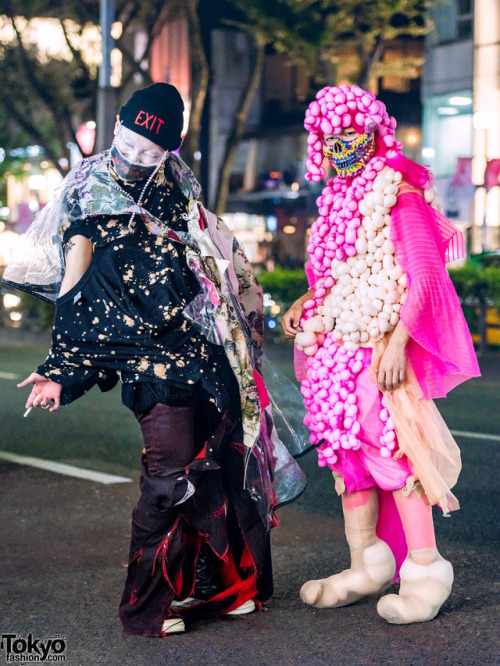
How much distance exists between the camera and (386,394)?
11.8 ft

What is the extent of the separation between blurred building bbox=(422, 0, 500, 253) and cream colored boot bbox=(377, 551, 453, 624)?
2152cm

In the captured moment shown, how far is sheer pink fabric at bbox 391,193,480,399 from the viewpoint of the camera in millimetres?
3502

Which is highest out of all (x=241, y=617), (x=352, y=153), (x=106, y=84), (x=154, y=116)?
(x=106, y=84)

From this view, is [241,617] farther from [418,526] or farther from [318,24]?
[318,24]

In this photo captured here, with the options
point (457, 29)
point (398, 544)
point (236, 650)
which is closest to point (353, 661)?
point (236, 650)

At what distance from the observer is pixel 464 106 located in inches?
1075

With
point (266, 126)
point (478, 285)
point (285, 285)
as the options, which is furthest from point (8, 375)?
point (266, 126)

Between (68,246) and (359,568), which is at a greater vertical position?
(68,246)

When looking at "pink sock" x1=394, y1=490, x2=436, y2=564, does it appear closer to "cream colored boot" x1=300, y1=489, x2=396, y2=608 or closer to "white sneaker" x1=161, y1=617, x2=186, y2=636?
"cream colored boot" x1=300, y1=489, x2=396, y2=608

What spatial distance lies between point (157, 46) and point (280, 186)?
7.58 m

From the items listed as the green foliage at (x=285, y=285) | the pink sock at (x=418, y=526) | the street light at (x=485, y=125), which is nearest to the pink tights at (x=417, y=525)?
the pink sock at (x=418, y=526)

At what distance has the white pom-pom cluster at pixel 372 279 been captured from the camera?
3594mm

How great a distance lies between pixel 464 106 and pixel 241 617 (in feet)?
83.0

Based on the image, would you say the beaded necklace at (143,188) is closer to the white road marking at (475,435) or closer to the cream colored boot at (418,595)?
the cream colored boot at (418,595)
